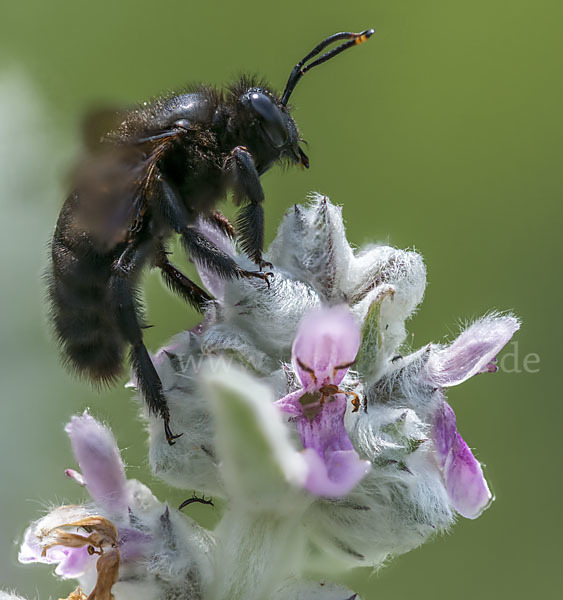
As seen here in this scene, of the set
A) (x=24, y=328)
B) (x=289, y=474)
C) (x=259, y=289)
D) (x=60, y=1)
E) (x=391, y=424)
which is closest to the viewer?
(x=289, y=474)

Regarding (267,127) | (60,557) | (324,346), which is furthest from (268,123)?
(60,557)

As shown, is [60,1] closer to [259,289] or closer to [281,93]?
[281,93]

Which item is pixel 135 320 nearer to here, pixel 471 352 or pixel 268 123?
pixel 268 123

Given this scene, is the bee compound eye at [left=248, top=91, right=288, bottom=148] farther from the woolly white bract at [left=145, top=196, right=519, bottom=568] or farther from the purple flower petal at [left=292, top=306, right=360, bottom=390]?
the purple flower petal at [left=292, top=306, right=360, bottom=390]

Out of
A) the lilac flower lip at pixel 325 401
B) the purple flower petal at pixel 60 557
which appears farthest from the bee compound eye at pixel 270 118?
the purple flower petal at pixel 60 557

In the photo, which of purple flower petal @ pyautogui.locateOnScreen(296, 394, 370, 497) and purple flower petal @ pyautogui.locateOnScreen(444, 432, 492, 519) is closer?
purple flower petal @ pyautogui.locateOnScreen(296, 394, 370, 497)

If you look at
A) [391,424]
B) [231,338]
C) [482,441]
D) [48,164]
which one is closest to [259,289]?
[231,338]

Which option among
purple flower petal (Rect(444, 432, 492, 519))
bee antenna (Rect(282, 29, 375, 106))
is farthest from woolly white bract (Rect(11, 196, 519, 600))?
bee antenna (Rect(282, 29, 375, 106))

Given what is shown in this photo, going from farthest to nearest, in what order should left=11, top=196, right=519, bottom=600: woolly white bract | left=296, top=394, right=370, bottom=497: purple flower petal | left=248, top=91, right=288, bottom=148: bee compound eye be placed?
left=248, top=91, right=288, bottom=148: bee compound eye
left=11, top=196, right=519, bottom=600: woolly white bract
left=296, top=394, right=370, bottom=497: purple flower petal
